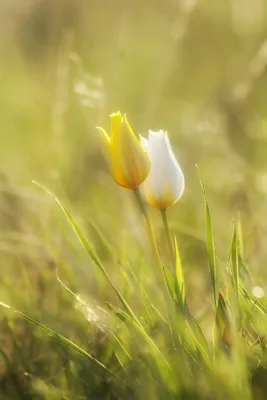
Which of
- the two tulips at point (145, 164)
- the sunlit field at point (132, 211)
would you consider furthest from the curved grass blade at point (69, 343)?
the two tulips at point (145, 164)

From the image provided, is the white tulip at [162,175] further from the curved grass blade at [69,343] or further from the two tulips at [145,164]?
the curved grass blade at [69,343]

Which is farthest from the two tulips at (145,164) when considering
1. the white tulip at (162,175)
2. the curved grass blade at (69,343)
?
the curved grass blade at (69,343)

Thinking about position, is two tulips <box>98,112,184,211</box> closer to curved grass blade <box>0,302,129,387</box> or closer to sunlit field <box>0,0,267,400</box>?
sunlit field <box>0,0,267,400</box>

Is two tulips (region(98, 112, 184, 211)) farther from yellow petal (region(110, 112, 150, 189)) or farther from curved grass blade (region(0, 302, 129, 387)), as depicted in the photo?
curved grass blade (region(0, 302, 129, 387))

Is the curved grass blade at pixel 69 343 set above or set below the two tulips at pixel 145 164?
below

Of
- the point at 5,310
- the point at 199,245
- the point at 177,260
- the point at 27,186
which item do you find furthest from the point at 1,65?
the point at 177,260

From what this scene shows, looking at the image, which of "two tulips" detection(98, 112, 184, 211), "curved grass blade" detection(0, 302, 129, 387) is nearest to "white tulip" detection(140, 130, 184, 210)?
"two tulips" detection(98, 112, 184, 211)

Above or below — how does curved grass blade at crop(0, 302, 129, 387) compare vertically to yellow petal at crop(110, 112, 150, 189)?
below

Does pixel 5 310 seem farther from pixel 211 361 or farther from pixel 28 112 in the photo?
pixel 28 112
